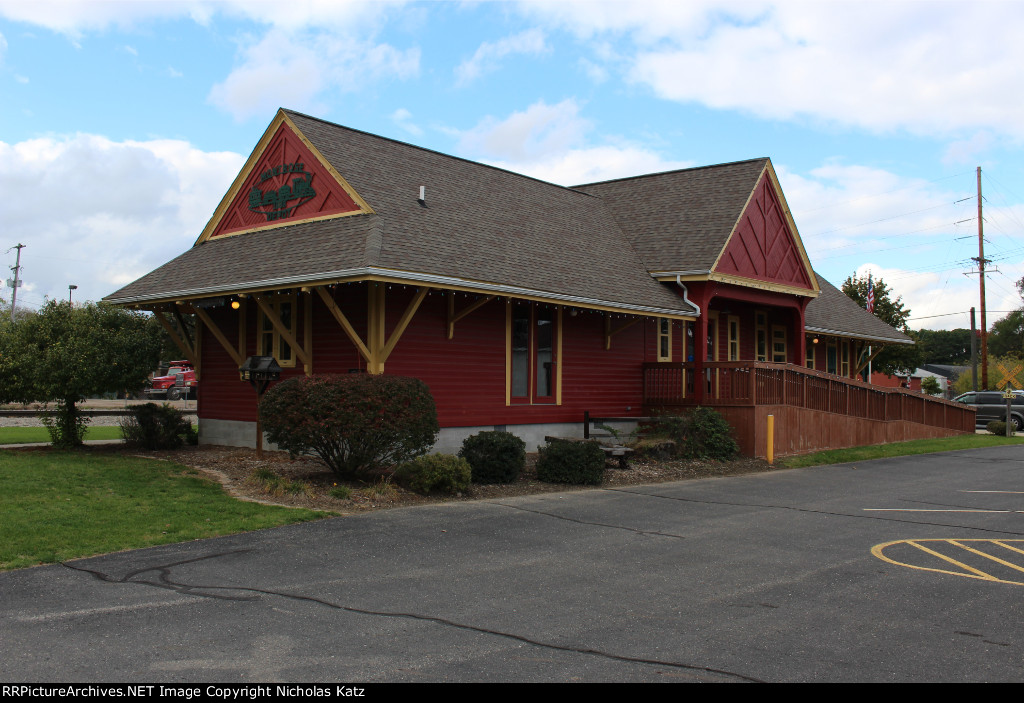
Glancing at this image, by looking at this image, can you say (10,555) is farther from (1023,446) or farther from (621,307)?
(1023,446)

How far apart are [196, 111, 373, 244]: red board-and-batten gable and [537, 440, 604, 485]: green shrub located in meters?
5.82

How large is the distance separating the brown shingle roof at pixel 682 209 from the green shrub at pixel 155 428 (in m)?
11.7

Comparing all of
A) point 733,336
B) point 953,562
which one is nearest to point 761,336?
point 733,336

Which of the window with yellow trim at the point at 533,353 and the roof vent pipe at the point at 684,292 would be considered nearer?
the window with yellow trim at the point at 533,353

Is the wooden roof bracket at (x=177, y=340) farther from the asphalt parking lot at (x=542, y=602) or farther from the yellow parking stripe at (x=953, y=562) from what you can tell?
the yellow parking stripe at (x=953, y=562)

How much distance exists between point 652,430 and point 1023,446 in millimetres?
12577

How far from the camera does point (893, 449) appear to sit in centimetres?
A: 2245

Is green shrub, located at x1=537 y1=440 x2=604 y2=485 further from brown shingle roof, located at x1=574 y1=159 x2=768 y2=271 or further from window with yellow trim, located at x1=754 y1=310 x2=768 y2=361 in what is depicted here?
window with yellow trim, located at x1=754 y1=310 x2=768 y2=361

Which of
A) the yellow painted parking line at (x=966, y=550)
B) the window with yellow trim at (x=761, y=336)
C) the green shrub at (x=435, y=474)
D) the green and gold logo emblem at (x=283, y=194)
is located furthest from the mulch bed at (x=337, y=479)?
the window with yellow trim at (x=761, y=336)

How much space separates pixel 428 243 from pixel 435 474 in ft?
16.4

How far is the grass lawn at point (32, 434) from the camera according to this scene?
1997cm

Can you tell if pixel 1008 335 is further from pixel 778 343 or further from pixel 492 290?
pixel 492 290

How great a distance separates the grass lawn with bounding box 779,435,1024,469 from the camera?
19.0 m

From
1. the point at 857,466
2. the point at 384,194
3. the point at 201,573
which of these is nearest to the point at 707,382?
the point at 857,466
